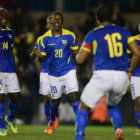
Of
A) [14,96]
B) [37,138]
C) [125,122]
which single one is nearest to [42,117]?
[125,122]

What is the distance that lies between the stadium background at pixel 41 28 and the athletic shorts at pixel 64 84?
490cm

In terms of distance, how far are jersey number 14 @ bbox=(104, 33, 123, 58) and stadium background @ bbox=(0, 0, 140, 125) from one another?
7667 millimetres

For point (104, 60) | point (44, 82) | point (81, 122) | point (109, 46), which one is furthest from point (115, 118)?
point (44, 82)

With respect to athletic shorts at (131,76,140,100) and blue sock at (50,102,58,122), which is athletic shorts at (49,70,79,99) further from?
athletic shorts at (131,76,140,100)

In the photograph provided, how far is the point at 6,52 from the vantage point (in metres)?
10.1

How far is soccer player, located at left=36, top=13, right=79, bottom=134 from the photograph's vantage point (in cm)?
1005

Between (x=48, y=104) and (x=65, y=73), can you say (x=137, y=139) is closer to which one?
(x=65, y=73)

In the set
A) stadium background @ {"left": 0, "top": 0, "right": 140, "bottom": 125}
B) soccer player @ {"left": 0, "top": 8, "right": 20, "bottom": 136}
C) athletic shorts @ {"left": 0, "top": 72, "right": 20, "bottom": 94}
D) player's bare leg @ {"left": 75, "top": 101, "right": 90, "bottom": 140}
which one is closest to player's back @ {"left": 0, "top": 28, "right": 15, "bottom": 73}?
soccer player @ {"left": 0, "top": 8, "right": 20, "bottom": 136}

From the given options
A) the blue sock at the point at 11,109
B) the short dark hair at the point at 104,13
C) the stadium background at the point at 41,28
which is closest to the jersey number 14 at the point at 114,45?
the short dark hair at the point at 104,13

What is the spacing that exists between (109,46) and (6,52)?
3187 mm

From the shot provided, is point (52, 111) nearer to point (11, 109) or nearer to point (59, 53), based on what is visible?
point (11, 109)

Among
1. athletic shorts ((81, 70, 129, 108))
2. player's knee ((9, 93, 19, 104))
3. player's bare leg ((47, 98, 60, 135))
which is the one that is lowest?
player's bare leg ((47, 98, 60, 135))

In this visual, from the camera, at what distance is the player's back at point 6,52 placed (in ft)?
32.9

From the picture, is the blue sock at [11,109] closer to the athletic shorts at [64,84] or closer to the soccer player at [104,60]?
the athletic shorts at [64,84]
